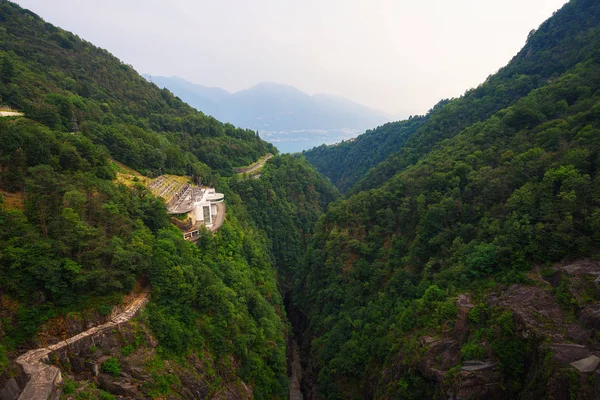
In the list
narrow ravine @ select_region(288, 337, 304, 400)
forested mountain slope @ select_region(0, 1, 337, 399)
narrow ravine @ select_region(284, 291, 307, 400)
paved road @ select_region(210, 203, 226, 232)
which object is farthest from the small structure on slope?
narrow ravine @ select_region(288, 337, 304, 400)

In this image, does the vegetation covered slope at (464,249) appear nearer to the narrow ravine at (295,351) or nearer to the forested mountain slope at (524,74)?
the forested mountain slope at (524,74)

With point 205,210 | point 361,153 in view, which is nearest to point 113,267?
point 205,210

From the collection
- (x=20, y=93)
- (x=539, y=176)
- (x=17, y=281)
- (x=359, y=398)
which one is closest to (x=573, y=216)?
(x=539, y=176)

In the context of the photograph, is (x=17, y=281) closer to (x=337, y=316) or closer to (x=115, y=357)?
(x=115, y=357)

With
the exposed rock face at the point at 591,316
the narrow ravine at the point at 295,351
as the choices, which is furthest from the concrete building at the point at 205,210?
the exposed rock face at the point at 591,316

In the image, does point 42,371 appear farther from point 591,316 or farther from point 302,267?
point 302,267

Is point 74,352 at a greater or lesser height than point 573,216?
lesser
